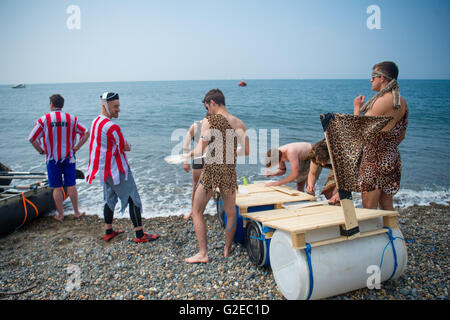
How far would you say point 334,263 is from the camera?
239cm

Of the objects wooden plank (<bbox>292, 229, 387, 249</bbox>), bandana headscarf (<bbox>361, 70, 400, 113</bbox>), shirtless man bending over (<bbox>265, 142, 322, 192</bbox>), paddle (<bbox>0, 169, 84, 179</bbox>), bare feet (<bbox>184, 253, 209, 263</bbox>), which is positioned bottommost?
bare feet (<bbox>184, 253, 209, 263</bbox>)

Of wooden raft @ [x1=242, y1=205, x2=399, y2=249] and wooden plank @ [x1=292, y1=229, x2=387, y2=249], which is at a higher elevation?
wooden raft @ [x1=242, y1=205, x2=399, y2=249]

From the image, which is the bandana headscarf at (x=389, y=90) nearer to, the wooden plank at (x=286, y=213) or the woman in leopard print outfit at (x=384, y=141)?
the woman in leopard print outfit at (x=384, y=141)

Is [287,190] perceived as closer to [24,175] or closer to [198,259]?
[198,259]

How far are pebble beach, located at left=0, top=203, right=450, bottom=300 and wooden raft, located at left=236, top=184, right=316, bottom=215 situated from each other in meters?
0.68

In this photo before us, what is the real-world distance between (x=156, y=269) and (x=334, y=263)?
6.80ft

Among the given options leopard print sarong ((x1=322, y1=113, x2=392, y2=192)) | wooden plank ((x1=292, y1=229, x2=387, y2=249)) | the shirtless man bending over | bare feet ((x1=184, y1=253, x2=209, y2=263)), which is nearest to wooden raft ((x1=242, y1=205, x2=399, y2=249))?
wooden plank ((x1=292, y1=229, x2=387, y2=249))

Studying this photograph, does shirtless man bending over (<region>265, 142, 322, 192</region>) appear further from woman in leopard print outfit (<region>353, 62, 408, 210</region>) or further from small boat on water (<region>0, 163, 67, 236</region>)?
small boat on water (<region>0, 163, 67, 236</region>)

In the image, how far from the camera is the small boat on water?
446 cm

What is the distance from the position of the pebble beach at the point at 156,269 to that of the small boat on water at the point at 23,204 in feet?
0.76
